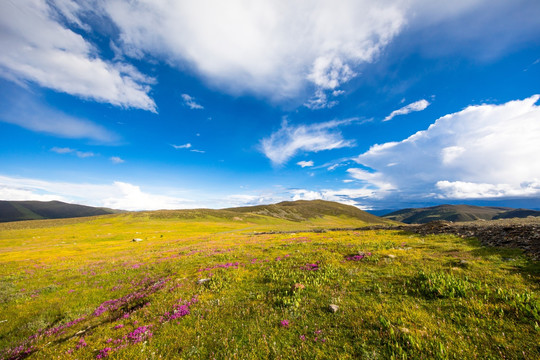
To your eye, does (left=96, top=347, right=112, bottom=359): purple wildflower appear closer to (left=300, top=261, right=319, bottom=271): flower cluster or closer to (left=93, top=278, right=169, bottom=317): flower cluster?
A: (left=93, top=278, right=169, bottom=317): flower cluster

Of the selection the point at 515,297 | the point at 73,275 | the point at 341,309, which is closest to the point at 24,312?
the point at 73,275

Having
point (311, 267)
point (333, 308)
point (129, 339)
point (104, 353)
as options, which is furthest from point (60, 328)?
point (311, 267)

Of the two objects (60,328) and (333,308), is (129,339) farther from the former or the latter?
(333,308)

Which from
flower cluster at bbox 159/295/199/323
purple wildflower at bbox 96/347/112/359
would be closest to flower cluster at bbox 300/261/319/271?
flower cluster at bbox 159/295/199/323

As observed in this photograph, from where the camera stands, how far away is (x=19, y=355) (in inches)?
299

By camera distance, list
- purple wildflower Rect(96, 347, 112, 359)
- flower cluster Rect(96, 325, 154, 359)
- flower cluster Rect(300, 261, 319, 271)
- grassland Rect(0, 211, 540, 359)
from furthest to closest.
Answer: flower cluster Rect(300, 261, 319, 271) < flower cluster Rect(96, 325, 154, 359) < purple wildflower Rect(96, 347, 112, 359) < grassland Rect(0, 211, 540, 359)

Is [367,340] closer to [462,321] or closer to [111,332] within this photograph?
[462,321]

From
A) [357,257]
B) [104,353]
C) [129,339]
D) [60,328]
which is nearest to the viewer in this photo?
[104,353]

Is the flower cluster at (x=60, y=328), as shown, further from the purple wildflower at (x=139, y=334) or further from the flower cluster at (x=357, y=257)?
the flower cluster at (x=357, y=257)

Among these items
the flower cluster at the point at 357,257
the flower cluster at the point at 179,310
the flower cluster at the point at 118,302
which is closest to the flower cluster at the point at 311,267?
the flower cluster at the point at 357,257

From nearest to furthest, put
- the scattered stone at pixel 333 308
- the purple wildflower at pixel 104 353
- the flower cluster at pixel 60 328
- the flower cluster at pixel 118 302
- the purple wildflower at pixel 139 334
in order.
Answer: the purple wildflower at pixel 104 353 < the purple wildflower at pixel 139 334 < the scattered stone at pixel 333 308 < the flower cluster at pixel 60 328 < the flower cluster at pixel 118 302

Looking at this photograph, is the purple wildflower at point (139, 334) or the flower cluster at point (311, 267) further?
the flower cluster at point (311, 267)

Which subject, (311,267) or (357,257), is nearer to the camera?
(311,267)

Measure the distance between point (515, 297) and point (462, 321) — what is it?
2.71 meters
